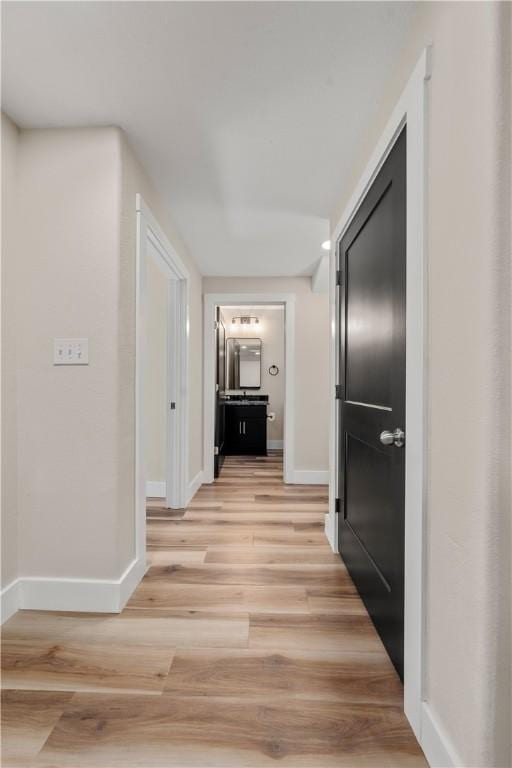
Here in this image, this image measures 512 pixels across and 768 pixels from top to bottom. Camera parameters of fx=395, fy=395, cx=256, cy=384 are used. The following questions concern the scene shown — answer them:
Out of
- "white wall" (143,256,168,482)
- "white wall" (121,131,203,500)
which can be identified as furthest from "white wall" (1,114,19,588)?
"white wall" (143,256,168,482)

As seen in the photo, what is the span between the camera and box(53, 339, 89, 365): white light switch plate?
1.86m

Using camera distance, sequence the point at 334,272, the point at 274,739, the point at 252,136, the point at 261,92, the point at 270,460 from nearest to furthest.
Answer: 1. the point at 274,739
2. the point at 261,92
3. the point at 252,136
4. the point at 334,272
5. the point at 270,460

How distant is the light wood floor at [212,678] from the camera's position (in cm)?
114

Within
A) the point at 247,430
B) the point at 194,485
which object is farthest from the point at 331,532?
the point at 247,430

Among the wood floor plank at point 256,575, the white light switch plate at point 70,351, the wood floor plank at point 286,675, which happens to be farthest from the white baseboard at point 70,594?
the white light switch plate at point 70,351

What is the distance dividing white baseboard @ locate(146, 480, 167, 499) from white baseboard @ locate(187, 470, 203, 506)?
28 centimetres

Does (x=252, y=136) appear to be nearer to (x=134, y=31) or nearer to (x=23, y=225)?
(x=134, y=31)

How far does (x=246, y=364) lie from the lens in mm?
6977

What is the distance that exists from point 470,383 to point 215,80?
1.51m

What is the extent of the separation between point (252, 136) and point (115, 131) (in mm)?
647

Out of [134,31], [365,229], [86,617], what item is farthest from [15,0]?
[86,617]

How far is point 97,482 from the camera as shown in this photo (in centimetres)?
185

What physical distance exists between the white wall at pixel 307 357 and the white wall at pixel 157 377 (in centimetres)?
70

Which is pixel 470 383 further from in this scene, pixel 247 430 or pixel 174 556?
pixel 247 430
